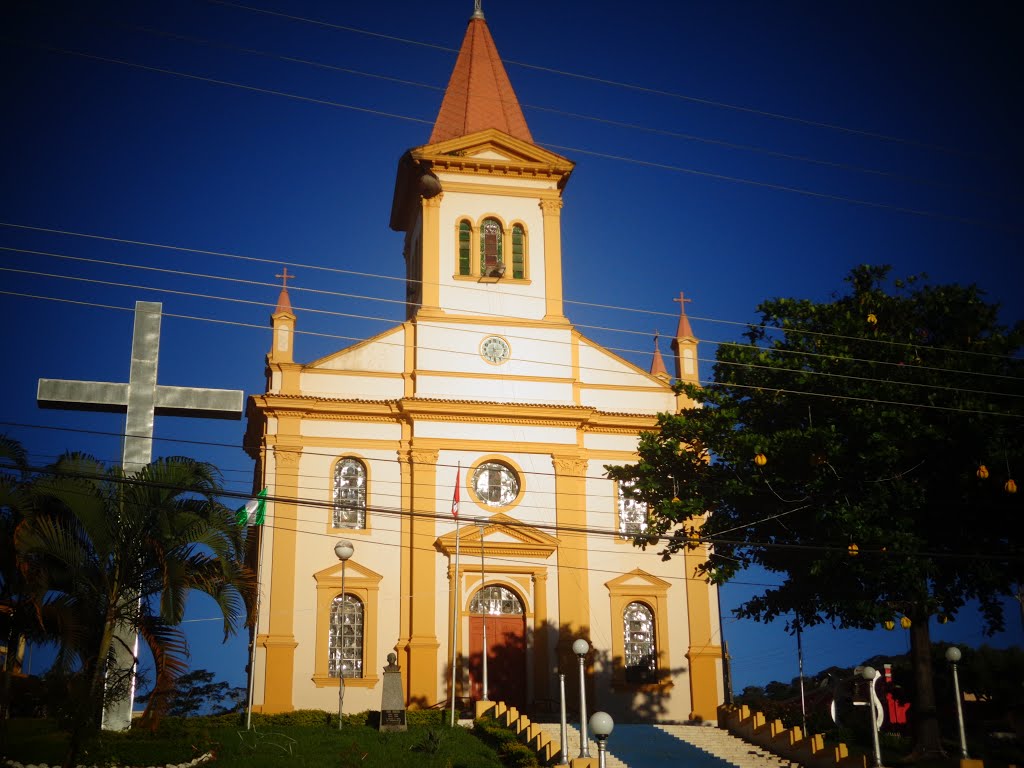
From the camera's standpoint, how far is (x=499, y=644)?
36438mm

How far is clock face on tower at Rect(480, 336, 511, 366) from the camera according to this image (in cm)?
3872

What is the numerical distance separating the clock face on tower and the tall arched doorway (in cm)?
698

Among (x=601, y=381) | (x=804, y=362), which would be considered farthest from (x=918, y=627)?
(x=601, y=381)

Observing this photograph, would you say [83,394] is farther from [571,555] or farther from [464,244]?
[464,244]

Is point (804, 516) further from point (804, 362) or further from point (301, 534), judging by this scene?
point (301, 534)

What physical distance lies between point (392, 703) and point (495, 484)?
10124 mm

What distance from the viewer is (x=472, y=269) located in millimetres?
40062

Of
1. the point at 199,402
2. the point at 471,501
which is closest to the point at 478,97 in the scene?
the point at 471,501

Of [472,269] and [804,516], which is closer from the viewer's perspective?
[804,516]

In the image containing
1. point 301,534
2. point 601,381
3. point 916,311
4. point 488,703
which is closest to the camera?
point 916,311

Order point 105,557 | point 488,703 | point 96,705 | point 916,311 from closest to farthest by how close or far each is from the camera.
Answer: point 96,705, point 105,557, point 916,311, point 488,703

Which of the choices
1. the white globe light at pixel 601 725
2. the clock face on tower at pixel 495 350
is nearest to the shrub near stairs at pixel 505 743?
the white globe light at pixel 601 725

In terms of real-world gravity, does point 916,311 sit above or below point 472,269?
below

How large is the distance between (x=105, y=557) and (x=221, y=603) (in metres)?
2.15
